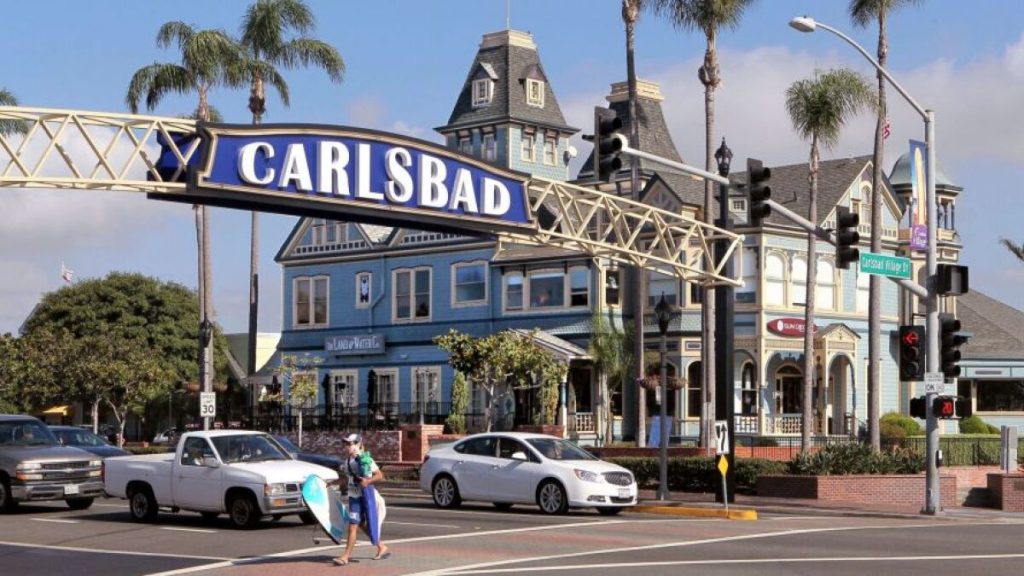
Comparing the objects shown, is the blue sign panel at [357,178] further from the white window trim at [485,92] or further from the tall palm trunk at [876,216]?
the white window trim at [485,92]

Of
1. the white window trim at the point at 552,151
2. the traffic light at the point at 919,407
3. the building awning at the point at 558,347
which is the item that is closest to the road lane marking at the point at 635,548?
the traffic light at the point at 919,407

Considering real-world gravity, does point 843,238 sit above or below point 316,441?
above

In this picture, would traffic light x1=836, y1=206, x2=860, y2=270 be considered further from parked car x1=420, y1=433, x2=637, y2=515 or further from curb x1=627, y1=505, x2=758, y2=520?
parked car x1=420, y1=433, x2=637, y2=515

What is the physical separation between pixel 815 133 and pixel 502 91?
19.4 meters

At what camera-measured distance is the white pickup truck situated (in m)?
24.0

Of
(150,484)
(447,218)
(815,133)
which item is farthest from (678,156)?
(150,484)

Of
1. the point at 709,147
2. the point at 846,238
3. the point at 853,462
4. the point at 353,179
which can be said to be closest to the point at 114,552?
the point at 353,179

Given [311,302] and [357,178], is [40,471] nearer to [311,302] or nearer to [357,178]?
[357,178]

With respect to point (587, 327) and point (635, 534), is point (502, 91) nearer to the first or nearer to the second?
point (587, 327)

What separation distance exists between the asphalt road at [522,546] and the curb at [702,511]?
0.52m

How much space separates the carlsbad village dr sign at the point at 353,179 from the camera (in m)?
27.8

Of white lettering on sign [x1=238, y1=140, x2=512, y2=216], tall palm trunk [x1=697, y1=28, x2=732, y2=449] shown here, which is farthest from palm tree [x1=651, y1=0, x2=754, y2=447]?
white lettering on sign [x1=238, y1=140, x2=512, y2=216]

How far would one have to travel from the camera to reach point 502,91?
64688 mm

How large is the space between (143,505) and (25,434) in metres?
4.48
